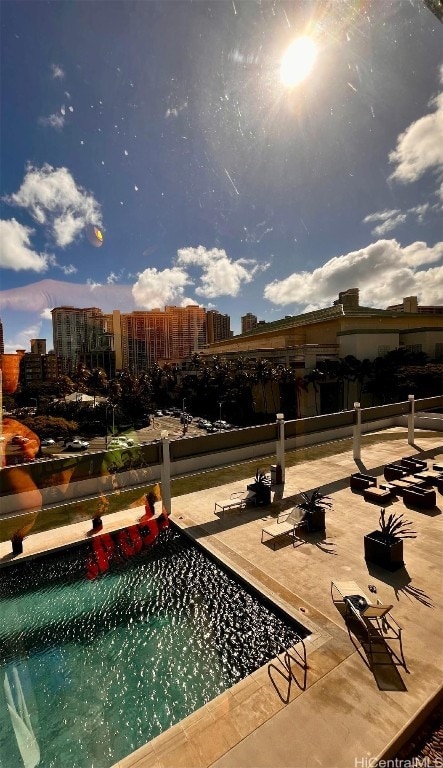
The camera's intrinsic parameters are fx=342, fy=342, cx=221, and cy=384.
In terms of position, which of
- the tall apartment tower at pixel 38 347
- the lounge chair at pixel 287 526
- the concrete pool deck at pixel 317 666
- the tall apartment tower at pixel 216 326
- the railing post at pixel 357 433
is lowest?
the concrete pool deck at pixel 317 666

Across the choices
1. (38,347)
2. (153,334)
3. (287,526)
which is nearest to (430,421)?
(287,526)

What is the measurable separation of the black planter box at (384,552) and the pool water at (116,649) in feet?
11.6

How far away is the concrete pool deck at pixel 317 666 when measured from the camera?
15.8ft

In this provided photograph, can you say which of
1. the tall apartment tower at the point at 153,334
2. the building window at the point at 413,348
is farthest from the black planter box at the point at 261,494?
the tall apartment tower at the point at 153,334

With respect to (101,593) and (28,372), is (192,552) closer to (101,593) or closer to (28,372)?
(101,593)

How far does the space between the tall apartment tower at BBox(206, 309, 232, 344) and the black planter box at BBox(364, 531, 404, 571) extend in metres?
98.1

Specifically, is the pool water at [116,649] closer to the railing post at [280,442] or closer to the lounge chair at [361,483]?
the railing post at [280,442]

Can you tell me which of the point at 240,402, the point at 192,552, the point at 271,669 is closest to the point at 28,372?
the point at 240,402

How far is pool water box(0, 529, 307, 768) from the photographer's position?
5.57 meters

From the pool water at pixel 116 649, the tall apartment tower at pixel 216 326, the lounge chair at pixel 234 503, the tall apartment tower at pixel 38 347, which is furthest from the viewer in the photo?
the tall apartment tower at pixel 216 326

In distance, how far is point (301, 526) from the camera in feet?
38.2

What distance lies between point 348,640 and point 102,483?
30.8 feet

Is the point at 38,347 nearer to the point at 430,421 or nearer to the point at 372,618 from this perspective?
the point at 430,421

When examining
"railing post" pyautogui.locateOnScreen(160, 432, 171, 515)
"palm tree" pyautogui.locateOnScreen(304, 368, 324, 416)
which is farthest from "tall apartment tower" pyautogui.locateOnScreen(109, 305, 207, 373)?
"railing post" pyautogui.locateOnScreen(160, 432, 171, 515)
